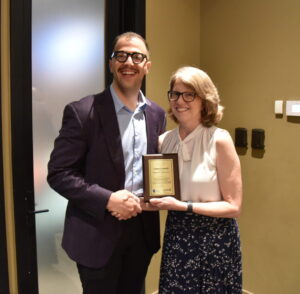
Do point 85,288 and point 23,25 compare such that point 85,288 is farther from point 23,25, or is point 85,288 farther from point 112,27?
point 112,27

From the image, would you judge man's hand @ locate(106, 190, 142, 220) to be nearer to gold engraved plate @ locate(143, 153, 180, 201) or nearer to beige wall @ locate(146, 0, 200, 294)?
gold engraved plate @ locate(143, 153, 180, 201)

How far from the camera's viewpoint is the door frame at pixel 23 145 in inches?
65.2

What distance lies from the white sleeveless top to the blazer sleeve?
32 cm

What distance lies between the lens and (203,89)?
140cm

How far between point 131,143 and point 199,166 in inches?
11.9

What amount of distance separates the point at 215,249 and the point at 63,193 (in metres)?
0.66

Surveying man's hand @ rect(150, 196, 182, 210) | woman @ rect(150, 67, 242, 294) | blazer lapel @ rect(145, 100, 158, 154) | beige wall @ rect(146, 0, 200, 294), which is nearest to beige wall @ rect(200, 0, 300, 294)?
beige wall @ rect(146, 0, 200, 294)

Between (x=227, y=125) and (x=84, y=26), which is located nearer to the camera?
(x=84, y=26)

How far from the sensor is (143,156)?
1355 mm

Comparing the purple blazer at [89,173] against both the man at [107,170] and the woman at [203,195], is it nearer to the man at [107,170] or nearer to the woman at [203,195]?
the man at [107,170]

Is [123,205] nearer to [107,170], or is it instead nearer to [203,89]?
[107,170]

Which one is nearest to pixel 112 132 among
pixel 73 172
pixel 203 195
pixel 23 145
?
pixel 73 172

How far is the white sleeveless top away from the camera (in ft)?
4.57

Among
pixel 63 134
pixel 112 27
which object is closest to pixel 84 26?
→ pixel 112 27
